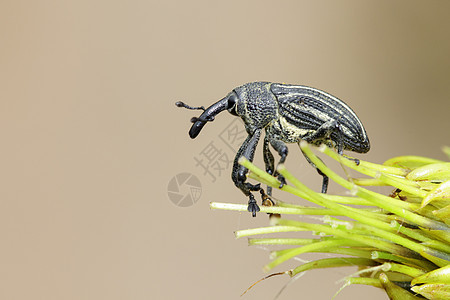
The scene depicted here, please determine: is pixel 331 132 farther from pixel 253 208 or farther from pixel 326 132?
pixel 253 208

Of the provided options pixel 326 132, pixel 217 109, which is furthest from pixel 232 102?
pixel 326 132

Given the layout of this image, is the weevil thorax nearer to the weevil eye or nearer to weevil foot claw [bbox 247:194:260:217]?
the weevil eye

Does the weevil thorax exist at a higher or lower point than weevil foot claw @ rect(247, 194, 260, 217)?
higher

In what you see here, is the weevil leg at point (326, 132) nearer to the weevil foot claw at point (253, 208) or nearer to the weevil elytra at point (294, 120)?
the weevil elytra at point (294, 120)

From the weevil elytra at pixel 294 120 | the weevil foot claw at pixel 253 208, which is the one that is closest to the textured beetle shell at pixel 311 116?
the weevil elytra at pixel 294 120

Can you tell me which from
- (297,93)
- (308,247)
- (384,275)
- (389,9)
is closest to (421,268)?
(384,275)

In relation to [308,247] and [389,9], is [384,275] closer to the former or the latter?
[308,247]

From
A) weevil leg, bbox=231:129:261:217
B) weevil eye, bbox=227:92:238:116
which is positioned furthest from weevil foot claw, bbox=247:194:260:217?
weevil eye, bbox=227:92:238:116

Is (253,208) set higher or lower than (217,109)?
lower
